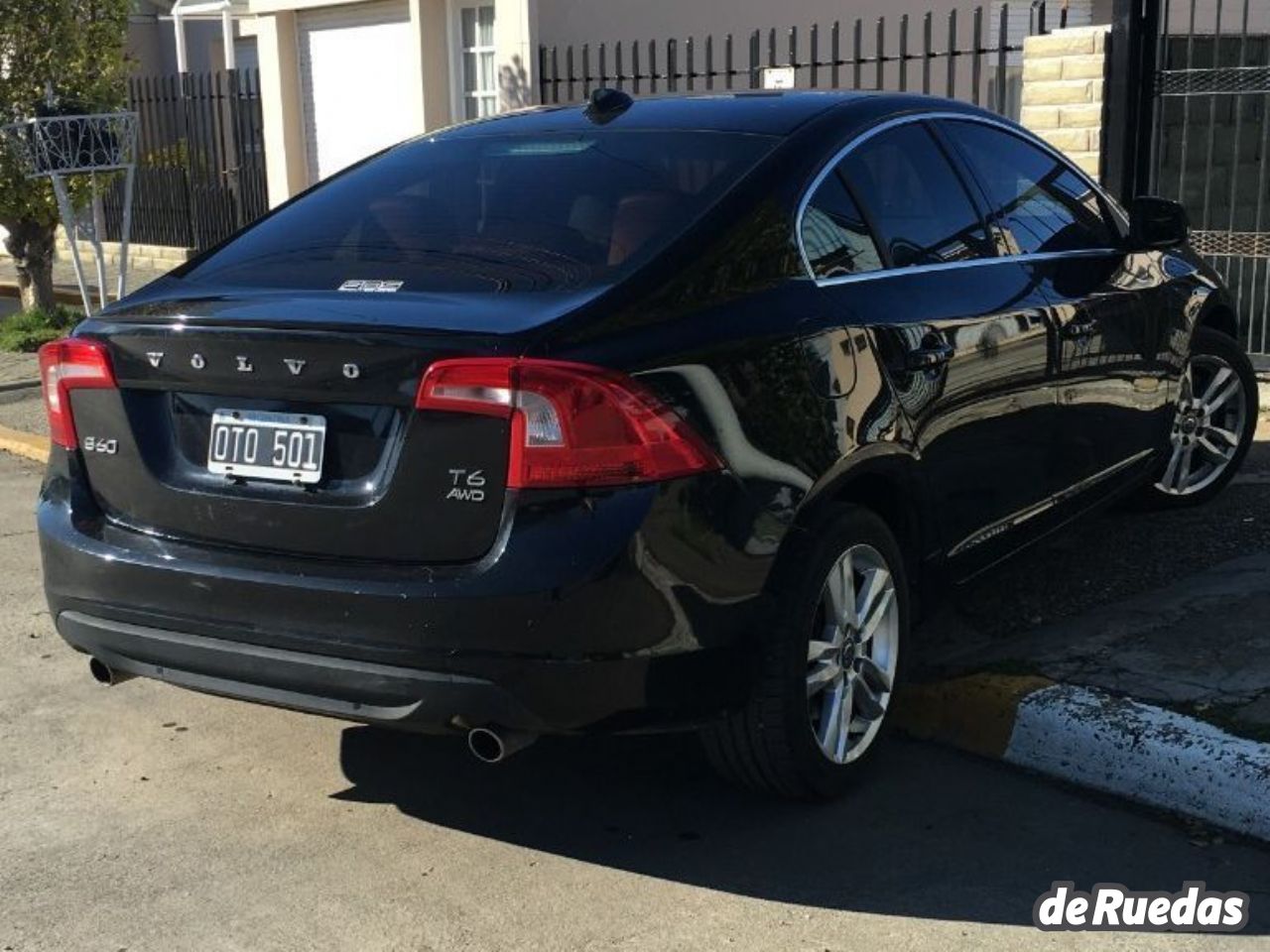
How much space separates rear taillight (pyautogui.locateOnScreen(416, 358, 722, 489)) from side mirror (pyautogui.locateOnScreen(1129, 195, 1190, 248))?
2834 mm

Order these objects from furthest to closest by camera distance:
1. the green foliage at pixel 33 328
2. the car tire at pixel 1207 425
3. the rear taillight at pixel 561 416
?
the green foliage at pixel 33 328
the car tire at pixel 1207 425
the rear taillight at pixel 561 416

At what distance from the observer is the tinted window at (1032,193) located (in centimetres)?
474

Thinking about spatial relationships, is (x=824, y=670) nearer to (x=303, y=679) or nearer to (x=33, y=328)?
(x=303, y=679)

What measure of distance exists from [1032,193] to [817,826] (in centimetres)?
222

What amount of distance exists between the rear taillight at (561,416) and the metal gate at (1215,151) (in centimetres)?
594

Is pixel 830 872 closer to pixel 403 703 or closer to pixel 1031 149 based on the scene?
pixel 403 703

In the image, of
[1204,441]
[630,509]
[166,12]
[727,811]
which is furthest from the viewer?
[166,12]

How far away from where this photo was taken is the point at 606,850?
12.3 ft

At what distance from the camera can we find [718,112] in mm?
4285

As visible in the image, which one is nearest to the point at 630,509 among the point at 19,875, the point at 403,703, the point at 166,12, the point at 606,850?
the point at 403,703

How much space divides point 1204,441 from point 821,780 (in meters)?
3.02

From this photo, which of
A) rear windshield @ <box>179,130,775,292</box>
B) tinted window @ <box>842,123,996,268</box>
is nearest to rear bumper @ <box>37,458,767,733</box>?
rear windshield @ <box>179,130,775,292</box>

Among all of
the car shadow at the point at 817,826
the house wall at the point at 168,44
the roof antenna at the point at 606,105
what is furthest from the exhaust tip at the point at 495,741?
the house wall at the point at 168,44

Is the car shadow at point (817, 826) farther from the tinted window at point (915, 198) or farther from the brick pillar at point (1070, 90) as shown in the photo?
the brick pillar at point (1070, 90)
